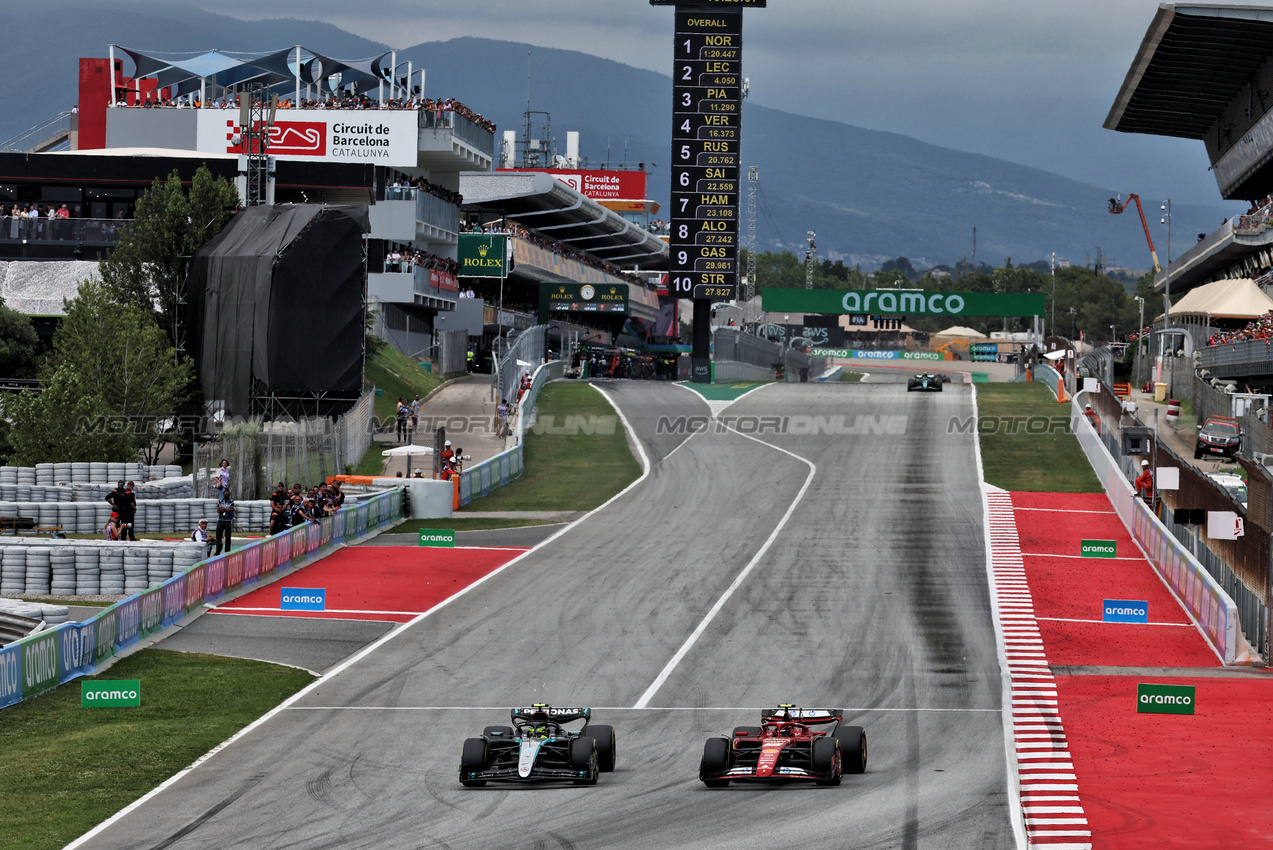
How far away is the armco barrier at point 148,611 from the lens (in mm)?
20469

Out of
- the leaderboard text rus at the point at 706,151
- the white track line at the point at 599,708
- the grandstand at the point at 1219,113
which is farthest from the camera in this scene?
the grandstand at the point at 1219,113

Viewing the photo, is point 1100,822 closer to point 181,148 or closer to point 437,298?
point 437,298

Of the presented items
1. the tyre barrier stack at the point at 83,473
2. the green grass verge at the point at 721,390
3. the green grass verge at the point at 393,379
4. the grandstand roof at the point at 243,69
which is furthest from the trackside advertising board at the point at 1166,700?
the grandstand roof at the point at 243,69

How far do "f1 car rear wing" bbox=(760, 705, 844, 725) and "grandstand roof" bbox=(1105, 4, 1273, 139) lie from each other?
66500 mm

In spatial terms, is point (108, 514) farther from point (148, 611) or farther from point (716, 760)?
point (716, 760)

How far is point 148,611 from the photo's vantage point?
25.3 metres

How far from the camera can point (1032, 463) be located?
47562mm

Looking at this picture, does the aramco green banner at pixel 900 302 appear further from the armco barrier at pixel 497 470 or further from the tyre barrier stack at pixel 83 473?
the tyre barrier stack at pixel 83 473

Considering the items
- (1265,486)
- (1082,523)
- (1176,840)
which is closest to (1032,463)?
(1082,523)

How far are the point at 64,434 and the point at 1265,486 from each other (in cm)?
3405

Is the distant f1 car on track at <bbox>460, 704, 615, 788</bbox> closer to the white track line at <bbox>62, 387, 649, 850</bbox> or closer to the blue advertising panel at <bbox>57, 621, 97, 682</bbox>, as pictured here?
the white track line at <bbox>62, 387, 649, 850</bbox>

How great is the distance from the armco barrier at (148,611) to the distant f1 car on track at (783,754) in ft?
32.9

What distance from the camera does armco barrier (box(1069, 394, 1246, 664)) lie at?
25109 mm

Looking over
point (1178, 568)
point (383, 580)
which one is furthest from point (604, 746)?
point (1178, 568)
